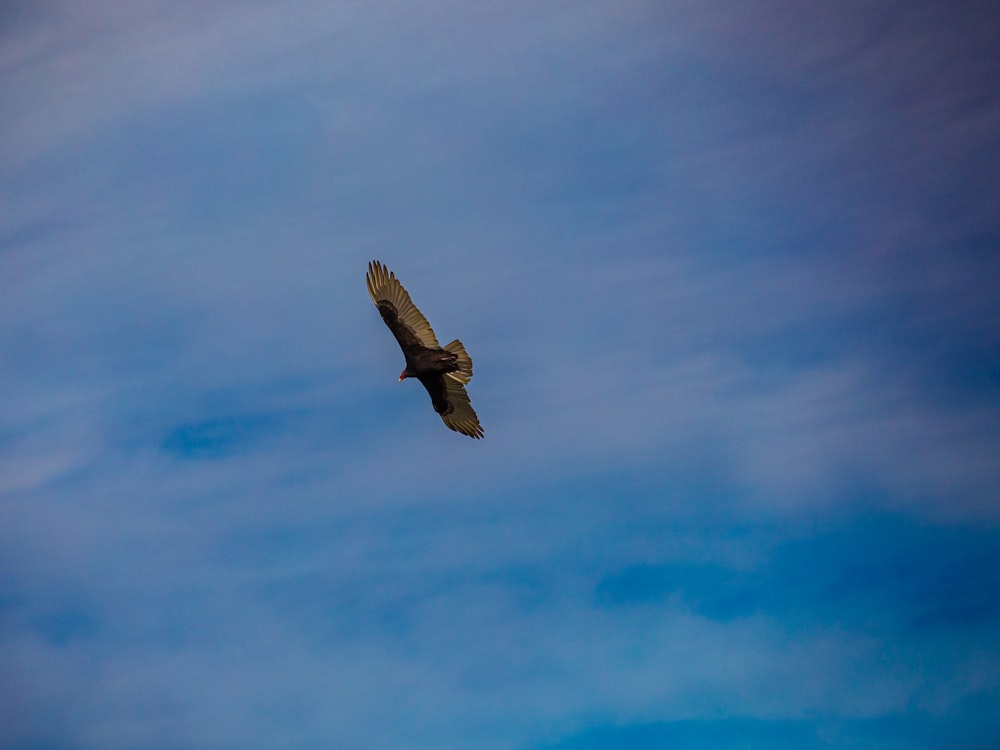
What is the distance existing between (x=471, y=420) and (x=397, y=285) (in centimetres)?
734

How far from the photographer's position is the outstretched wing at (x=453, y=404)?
229ft

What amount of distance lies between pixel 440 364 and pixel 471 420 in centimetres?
435

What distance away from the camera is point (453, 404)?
70812 millimetres

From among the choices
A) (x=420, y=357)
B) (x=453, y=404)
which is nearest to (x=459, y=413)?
(x=453, y=404)

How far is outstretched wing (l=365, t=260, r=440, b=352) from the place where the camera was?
68938 millimetres

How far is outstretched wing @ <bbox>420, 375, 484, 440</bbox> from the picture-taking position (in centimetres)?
6975

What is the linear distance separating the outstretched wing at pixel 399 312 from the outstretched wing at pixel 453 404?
6.19 ft

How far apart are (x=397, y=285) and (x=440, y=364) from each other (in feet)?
13.7

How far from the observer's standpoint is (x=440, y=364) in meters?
68.0

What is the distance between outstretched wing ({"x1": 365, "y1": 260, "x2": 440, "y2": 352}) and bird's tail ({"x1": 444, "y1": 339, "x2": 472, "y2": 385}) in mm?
1221

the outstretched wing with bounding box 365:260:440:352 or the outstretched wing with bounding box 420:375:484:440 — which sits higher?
the outstretched wing with bounding box 365:260:440:352

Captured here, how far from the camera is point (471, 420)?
71.2 metres

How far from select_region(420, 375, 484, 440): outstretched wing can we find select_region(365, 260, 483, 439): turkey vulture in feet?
0.15

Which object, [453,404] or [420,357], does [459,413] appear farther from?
[420,357]
